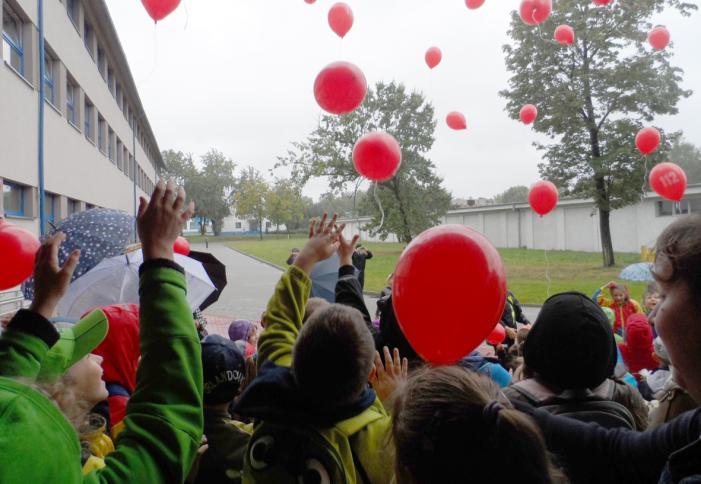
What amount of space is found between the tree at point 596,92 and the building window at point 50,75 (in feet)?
59.3

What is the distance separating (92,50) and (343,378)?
62.2 feet

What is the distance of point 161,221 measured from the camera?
124 centimetres

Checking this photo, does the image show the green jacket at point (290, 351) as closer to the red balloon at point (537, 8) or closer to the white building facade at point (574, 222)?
the red balloon at point (537, 8)

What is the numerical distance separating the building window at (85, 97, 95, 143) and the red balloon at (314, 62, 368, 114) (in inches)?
528

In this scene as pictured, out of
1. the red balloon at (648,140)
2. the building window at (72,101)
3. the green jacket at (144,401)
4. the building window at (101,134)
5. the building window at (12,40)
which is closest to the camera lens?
the green jacket at (144,401)

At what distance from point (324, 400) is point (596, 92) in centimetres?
2405

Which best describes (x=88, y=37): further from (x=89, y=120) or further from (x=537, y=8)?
(x=537, y=8)

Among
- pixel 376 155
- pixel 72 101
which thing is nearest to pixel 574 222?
pixel 72 101

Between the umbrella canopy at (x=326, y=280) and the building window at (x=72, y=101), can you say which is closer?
the umbrella canopy at (x=326, y=280)

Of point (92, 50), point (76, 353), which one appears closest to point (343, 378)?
point (76, 353)

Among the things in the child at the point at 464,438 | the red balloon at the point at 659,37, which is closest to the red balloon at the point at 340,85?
the child at the point at 464,438

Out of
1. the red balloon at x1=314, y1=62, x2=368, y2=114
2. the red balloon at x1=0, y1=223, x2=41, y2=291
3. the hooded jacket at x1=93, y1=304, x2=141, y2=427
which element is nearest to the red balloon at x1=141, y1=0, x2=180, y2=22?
the red balloon at x1=314, y1=62, x2=368, y2=114

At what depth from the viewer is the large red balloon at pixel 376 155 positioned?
521 centimetres

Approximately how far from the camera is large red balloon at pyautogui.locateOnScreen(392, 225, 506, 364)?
2.15 metres
